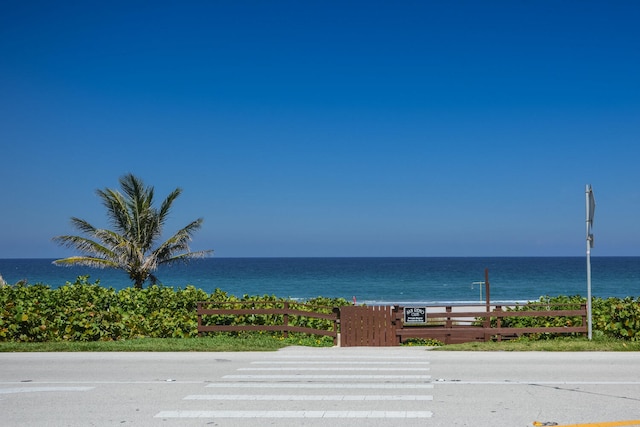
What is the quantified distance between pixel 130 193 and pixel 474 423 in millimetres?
24212

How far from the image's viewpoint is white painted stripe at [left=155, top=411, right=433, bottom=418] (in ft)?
30.3

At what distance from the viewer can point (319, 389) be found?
11.2 m

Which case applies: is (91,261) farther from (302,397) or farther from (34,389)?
(302,397)

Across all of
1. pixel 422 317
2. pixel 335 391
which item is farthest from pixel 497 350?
pixel 335 391

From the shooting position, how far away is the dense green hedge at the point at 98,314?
19.5 metres

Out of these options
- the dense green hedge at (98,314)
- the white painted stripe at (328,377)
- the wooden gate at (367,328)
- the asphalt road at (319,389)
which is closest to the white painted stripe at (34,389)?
the asphalt road at (319,389)

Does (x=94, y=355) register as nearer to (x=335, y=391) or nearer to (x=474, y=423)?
(x=335, y=391)

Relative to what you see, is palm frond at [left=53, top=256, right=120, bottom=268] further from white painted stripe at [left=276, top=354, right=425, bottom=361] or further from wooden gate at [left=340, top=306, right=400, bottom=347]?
white painted stripe at [left=276, top=354, right=425, bottom=361]

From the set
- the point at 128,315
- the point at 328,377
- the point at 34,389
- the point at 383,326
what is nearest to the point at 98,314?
the point at 128,315

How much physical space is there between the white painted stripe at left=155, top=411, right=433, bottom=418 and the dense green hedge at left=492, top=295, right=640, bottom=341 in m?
10.5

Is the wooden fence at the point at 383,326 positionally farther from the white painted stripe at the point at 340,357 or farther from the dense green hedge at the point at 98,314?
the white painted stripe at the point at 340,357

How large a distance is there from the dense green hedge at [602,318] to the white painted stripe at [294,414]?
34.5 feet

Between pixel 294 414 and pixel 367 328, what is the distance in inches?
424

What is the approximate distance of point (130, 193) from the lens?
30375 mm
